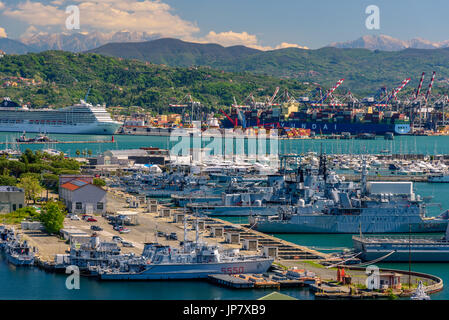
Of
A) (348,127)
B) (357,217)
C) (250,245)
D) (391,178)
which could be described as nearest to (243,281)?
(250,245)

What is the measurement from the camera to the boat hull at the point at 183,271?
971 inches

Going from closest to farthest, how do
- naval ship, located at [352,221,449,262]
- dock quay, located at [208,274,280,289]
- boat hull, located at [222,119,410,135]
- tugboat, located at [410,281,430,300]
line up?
tugboat, located at [410,281,430,300]
dock quay, located at [208,274,280,289]
naval ship, located at [352,221,449,262]
boat hull, located at [222,119,410,135]

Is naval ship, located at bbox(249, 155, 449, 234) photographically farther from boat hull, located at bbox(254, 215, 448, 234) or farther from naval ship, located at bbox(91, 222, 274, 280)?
naval ship, located at bbox(91, 222, 274, 280)

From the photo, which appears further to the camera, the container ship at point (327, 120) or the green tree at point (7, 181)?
the container ship at point (327, 120)

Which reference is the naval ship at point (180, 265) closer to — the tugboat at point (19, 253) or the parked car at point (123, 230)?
the tugboat at point (19, 253)

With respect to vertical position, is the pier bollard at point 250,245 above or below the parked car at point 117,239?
below

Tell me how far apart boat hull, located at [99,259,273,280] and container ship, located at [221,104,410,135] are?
10990cm

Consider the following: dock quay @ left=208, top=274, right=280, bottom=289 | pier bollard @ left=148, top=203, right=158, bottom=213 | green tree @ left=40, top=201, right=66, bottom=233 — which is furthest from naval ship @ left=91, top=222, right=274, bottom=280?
pier bollard @ left=148, top=203, right=158, bottom=213

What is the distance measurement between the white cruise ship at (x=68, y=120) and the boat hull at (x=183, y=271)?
100030 mm

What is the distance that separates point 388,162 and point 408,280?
50.0 metres

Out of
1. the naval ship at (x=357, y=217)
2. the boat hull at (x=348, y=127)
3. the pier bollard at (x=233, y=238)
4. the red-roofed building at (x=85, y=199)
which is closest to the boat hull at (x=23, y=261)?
the pier bollard at (x=233, y=238)

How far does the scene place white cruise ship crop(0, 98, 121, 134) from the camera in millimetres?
123188

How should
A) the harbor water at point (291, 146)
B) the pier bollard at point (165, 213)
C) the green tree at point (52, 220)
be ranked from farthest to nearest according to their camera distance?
1. the harbor water at point (291, 146)
2. the pier bollard at point (165, 213)
3. the green tree at point (52, 220)
